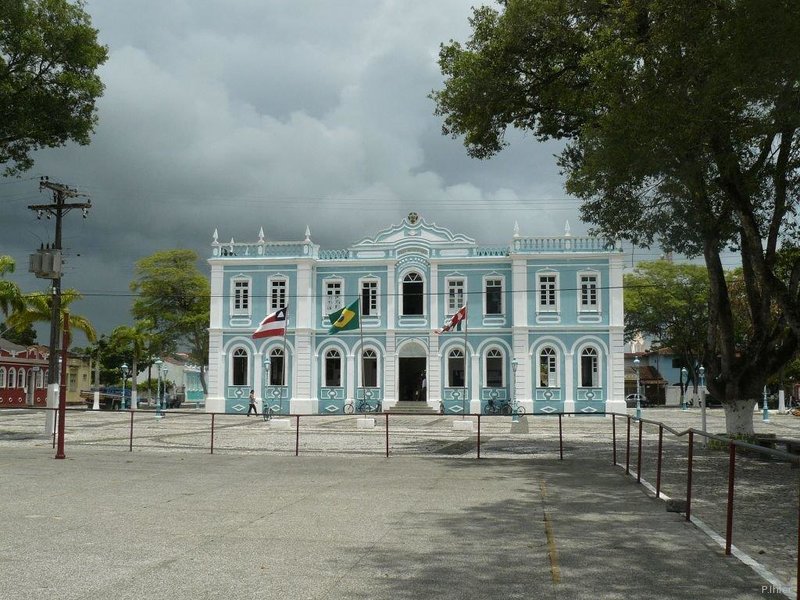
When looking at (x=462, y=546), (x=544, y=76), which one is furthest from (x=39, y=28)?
(x=462, y=546)

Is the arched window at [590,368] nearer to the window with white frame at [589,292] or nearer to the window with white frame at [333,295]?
the window with white frame at [589,292]

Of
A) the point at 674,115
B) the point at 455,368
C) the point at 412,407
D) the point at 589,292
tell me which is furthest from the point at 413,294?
the point at 674,115

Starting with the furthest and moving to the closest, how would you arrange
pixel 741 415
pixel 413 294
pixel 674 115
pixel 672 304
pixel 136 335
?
pixel 672 304 → pixel 136 335 → pixel 413 294 → pixel 741 415 → pixel 674 115

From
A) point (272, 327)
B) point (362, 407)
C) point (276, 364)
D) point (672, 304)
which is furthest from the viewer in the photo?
point (672, 304)

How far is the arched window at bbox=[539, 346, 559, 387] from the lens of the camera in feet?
144

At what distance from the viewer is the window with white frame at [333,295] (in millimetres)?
46031

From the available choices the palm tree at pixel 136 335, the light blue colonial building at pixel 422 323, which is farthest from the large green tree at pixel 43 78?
the palm tree at pixel 136 335

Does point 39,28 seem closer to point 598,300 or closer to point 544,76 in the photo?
point 544,76

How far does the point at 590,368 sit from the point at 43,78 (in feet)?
99.4

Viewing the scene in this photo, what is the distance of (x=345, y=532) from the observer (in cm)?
864

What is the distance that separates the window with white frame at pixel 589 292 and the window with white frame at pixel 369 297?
11.0m

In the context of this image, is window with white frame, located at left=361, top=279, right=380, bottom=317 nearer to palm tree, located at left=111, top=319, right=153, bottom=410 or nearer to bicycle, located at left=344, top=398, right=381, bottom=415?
bicycle, located at left=344, top=398, right=381, bottom=415

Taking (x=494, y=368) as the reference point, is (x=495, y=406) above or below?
below

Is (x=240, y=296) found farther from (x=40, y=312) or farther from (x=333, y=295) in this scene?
(x=40, y=312)
